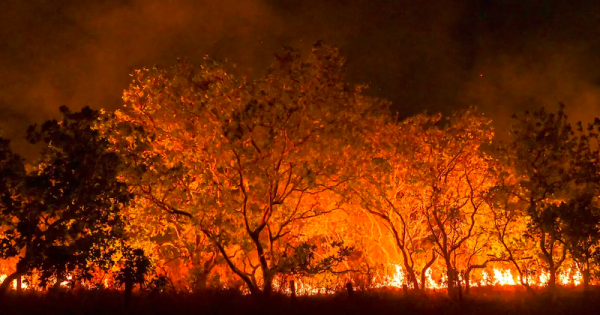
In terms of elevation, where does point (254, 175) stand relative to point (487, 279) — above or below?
above

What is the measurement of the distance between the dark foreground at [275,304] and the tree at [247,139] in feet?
6.68

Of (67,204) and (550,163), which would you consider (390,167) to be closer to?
(550,163)

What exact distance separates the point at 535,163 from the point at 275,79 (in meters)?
11.9

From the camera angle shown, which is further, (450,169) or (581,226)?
(450,169)

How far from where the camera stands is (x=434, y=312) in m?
16.1

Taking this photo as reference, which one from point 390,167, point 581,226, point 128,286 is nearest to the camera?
point 128,286

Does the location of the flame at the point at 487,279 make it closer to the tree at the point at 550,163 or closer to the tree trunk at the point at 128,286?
the tree at the point at 550,163

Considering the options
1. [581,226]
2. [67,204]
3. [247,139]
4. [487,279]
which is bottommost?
[487,279]

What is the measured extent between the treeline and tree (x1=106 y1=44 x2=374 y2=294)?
0.05m

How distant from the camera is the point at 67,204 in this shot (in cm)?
1188

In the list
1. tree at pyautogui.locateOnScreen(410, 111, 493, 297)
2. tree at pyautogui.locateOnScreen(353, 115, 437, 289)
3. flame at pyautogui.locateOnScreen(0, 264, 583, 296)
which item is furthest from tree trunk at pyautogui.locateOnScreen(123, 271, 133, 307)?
tree at pyautogui.locateOnScreen(410, 111, 493, 297)

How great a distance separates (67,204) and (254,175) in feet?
24.0

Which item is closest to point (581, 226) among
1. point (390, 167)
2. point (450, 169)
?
point (450, 169)

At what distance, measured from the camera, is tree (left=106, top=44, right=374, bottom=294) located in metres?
17.3
